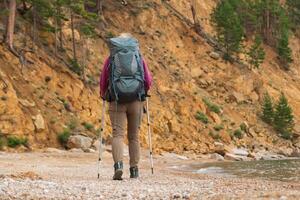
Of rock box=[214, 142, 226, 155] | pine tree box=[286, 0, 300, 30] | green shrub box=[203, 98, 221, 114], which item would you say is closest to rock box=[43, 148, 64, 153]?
rock box=[214, 142, 226, 155]

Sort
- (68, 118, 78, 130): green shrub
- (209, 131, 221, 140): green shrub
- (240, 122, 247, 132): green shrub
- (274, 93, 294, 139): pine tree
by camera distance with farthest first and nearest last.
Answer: (274, 93, 294, 139): pine tree
(240, 122, 247, 132): green shrub
(209, 131, 221, 140): green shrub
(68, 118, 78, 130): green shrub

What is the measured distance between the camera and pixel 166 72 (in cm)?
3734

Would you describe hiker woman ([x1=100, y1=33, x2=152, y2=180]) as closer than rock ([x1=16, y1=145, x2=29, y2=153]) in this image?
Yes

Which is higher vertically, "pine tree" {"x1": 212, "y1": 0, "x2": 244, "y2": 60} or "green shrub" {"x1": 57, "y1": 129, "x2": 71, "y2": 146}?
"pine tree" {"x1": 212, "y1": 0, "x2": 244, "y2": 60}

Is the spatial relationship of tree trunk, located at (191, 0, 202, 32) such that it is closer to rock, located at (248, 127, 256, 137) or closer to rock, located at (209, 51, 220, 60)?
rock, located at (209, 51, 220, 60)

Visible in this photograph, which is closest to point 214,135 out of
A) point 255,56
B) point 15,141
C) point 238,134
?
point 238,134

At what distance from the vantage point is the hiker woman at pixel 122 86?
26.9ft

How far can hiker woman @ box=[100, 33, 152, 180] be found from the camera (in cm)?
820

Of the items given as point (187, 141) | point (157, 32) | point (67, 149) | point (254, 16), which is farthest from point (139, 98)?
point (254, 16)

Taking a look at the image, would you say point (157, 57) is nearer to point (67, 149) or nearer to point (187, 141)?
point (187, 141)

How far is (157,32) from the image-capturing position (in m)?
42.4

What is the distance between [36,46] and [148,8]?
16.8m

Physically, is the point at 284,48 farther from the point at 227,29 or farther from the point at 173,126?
the point at 173,126

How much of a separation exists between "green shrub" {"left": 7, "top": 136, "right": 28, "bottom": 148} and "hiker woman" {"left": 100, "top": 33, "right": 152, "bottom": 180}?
41.9ft
